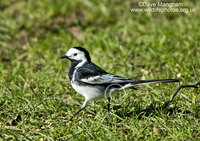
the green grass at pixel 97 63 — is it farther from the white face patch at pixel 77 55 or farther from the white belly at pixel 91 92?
the white face patch at pixel 77 55

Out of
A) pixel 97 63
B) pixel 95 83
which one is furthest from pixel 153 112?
pixel 97 63

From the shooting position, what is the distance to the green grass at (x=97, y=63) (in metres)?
4.19

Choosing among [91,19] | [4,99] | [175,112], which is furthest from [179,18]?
[4,99]

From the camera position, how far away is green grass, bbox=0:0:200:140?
13.7 feet

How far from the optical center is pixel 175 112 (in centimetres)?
438

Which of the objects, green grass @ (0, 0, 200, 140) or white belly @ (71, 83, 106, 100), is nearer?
green grass @ (0, 0, 200, 140)

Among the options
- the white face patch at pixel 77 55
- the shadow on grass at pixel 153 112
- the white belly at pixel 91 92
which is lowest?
the shadow on grass at pixel 153 112

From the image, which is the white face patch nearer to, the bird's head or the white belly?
the bird's head

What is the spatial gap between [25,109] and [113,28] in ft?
12.4

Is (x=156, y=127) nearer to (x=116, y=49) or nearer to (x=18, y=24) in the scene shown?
(x=116, y=49)

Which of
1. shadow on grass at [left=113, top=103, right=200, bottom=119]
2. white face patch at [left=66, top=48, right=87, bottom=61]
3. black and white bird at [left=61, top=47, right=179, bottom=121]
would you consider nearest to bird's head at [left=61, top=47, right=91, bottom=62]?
white face patch at [left=66, top=48, right=87, bottom=61]

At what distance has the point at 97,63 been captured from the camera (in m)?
6.19

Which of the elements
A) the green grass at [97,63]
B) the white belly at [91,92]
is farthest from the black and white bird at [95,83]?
the green grass at [97,63]

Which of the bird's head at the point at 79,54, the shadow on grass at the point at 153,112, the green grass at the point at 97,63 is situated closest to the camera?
the green grass at the point at 97,63
